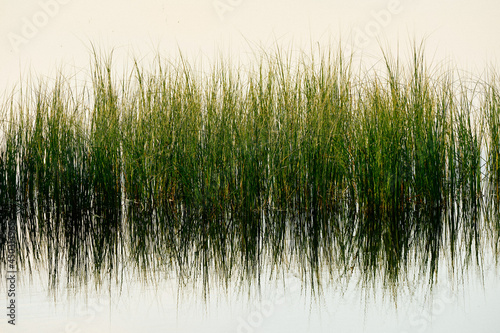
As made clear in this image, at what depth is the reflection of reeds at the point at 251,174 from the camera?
146 inches

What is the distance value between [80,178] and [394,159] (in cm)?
263

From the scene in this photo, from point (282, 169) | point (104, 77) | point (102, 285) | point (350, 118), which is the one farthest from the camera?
point (104, 77)

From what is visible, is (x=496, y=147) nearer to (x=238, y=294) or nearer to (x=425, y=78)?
(x=425, y=78)

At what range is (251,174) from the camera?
4043 mm

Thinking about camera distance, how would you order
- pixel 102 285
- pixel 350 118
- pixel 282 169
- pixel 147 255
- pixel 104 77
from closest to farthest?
1. pixel 102 285
2. pixel 147 255
3. pixel 282 169
4. pixel 350 118
5. pixel 104 77

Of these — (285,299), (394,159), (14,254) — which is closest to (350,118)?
(394,159)

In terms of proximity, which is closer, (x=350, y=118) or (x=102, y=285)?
(x=102, y=285)

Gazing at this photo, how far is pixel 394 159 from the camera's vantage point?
13.8 feet

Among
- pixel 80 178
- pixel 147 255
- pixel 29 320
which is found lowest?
pixel 29 320

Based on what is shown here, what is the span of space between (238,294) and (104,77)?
2499mm

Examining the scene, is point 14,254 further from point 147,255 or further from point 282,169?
point 282,169

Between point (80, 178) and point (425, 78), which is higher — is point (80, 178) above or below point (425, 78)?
below

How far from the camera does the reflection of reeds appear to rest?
146 inches

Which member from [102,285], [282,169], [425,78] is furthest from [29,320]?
[425,78]
